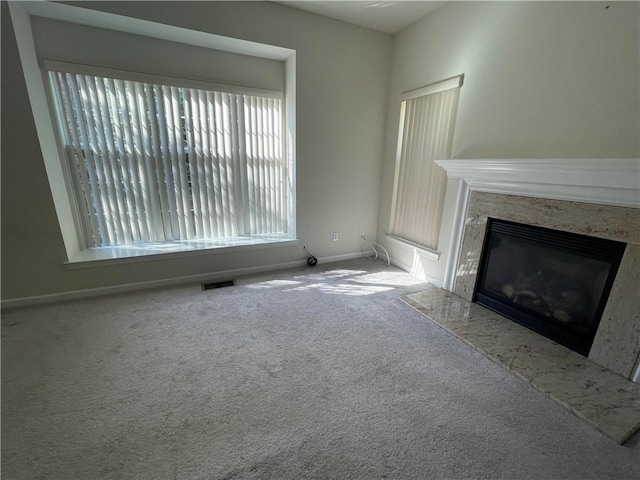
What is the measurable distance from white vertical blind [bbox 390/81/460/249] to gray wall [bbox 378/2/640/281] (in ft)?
0.46

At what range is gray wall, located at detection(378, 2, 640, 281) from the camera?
5.07 ft

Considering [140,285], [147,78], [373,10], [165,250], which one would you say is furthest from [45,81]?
[373,10]

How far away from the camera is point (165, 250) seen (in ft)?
8.92

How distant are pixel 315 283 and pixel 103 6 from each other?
9.60ft

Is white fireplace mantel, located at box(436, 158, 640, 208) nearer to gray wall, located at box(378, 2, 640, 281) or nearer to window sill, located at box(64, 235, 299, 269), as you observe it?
gray wall, located at box(378, 2, 640, 281)

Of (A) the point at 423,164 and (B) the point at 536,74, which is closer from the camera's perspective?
(B) the point at 536,74

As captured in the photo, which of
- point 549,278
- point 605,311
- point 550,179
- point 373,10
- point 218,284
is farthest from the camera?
point 218,284

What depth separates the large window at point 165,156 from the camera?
2443 millimetres

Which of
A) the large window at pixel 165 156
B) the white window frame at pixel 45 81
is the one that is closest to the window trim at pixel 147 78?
the large window at pixel 165 156

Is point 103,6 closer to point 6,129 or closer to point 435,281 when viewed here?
point 6,129

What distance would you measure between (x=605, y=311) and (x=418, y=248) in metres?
1.56

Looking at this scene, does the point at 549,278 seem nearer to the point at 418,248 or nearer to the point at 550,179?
the point at 550,179

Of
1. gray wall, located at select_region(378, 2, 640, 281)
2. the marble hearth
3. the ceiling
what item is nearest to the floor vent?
the marble hearth

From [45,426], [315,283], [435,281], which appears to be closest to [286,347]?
[315,283]
